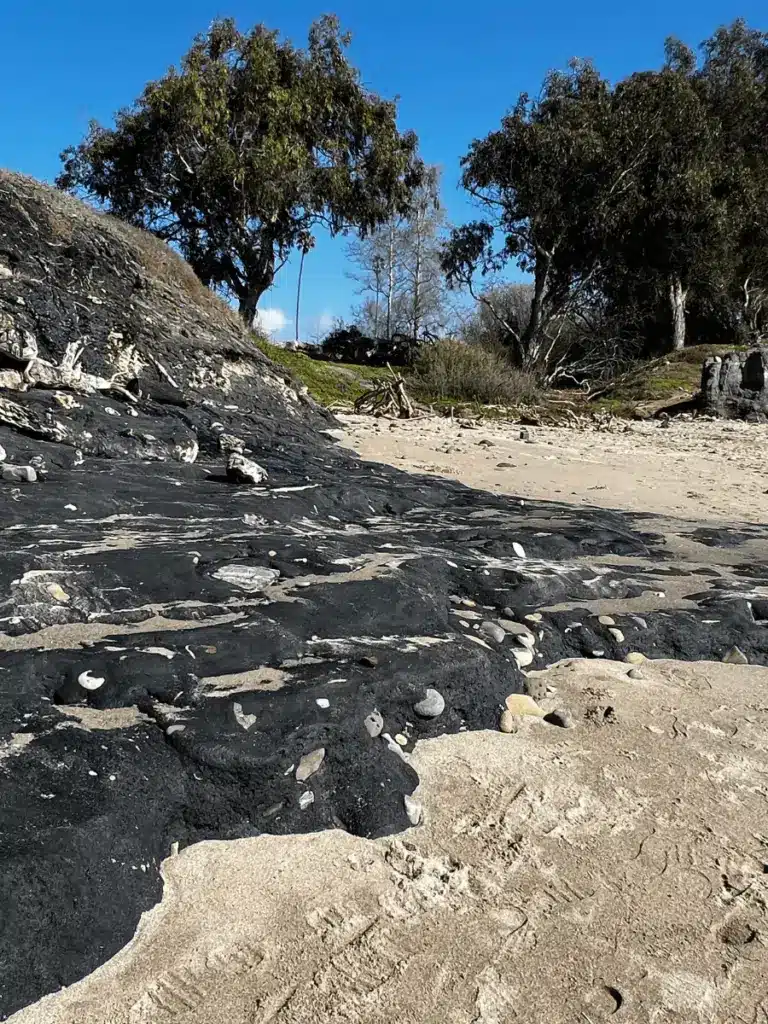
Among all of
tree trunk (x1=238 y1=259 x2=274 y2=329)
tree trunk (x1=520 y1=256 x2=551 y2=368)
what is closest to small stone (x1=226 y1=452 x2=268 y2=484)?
tree trunk (x1=520 y1=256 x2=551 y2=368)

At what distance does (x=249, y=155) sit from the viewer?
19.3 meters

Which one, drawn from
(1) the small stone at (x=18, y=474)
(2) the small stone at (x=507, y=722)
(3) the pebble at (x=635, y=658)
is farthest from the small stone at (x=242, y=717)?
(1) the small stone at (x=18, y=474)

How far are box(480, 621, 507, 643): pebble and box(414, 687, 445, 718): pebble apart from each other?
0.51 m

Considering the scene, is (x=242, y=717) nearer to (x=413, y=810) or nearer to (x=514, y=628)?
(x=413, y=810)

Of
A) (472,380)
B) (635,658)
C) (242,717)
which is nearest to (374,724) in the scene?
(242,717)

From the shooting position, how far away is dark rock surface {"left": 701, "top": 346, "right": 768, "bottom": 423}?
12.8 metres

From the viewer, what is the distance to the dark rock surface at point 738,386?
41.8 ft

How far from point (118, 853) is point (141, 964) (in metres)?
0.22

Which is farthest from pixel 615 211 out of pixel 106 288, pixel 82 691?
pixel 82 691

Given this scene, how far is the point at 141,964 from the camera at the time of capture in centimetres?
130

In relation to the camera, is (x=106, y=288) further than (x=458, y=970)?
Yes

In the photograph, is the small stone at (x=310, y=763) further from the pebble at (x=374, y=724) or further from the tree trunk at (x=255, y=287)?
the tree trunk at (x=255, y=287)

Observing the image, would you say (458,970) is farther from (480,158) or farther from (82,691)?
(480,158)

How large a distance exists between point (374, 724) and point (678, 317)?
25.9 m
